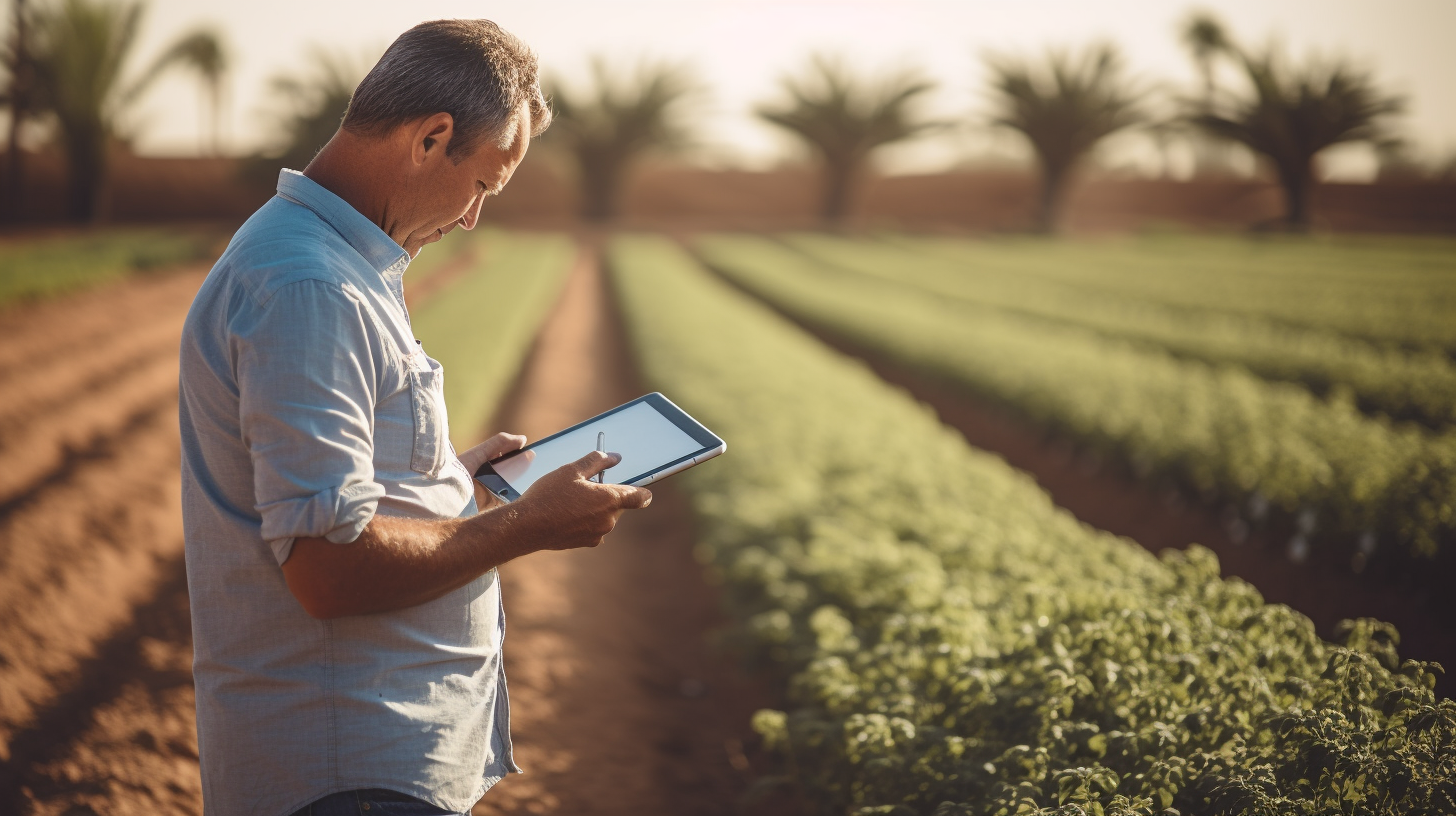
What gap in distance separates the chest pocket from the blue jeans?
0.46m

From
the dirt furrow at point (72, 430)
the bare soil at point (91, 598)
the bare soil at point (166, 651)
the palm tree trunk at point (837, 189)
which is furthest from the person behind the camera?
the palm tree trunk at point (837, 189)

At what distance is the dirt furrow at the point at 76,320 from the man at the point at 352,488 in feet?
26.0

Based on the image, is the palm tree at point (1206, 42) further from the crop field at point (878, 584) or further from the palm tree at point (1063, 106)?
the crop field at point (878, 584)

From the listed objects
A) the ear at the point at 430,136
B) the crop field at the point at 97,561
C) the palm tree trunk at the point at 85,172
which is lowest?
the palm tree trunk at the point at 85,172

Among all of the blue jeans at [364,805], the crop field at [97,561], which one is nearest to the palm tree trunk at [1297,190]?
the crop field at [97,561]

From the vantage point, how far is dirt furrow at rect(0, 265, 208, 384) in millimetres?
8851

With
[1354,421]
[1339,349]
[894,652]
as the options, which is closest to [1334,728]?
[894,652]

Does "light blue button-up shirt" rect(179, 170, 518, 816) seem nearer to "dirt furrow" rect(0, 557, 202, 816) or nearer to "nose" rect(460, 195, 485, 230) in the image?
"nose" rect(460, 195, 485, 230)

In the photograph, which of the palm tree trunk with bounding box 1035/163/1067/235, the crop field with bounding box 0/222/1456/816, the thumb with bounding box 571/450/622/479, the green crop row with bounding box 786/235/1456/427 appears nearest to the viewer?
the thumb with bounding box 571/450/622/479

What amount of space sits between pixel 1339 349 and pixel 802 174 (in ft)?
108

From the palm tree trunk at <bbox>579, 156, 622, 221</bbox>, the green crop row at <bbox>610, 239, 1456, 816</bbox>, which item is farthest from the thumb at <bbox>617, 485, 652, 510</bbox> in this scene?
the palm tree trunk at <bbox>579, 156, 622, 221</bbox>

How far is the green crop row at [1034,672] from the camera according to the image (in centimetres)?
189

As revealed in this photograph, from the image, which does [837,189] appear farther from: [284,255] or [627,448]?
[284,255]

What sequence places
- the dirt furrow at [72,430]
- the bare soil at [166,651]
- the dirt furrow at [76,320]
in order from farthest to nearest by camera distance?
the dirt furrow at [76,320] < the dirt furrow at [72,430] < the bare soil at [166,651]
